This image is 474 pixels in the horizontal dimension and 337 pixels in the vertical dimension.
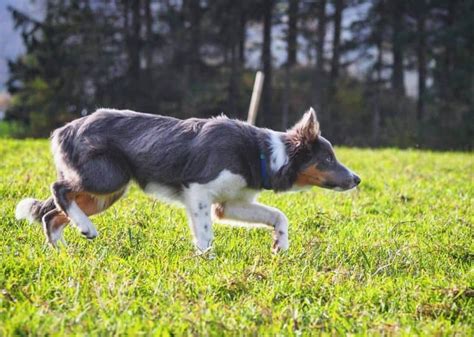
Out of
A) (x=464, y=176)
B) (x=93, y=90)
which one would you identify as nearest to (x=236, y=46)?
(x=93, y=90)

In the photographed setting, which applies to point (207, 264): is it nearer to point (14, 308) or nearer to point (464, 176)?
point (14, 308)

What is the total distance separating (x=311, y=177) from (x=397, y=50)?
24.7 metres

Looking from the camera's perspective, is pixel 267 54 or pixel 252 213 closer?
pixel 252 213

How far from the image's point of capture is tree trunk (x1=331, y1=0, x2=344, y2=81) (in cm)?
2972

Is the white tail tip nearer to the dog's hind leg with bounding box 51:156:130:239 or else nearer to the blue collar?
the dog's hind leg with bounding box 51:156:130:239

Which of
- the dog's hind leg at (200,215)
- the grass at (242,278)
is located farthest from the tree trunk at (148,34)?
the dog's hind leg at (200,215)

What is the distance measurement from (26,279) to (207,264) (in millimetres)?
1240

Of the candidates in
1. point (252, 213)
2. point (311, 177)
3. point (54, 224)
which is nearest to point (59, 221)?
point (54, 224)

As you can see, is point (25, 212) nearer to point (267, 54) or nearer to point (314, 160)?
point (314, 160)

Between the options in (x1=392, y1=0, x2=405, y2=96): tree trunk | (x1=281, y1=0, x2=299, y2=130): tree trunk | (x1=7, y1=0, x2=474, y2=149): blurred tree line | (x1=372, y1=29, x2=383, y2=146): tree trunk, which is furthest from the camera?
(x1=281, y1=0, x2=299, y2=130): tree trunk

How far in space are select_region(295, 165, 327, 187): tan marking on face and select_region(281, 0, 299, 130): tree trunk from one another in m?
23.3

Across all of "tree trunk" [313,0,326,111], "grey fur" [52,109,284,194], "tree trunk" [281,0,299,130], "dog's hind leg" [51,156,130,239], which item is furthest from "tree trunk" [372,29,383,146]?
"dog's hind leg" [51,156,130,239]

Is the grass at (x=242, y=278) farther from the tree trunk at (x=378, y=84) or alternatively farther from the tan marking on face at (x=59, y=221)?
the tree trunk at (x=378, y=84)

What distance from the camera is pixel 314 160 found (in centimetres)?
556
